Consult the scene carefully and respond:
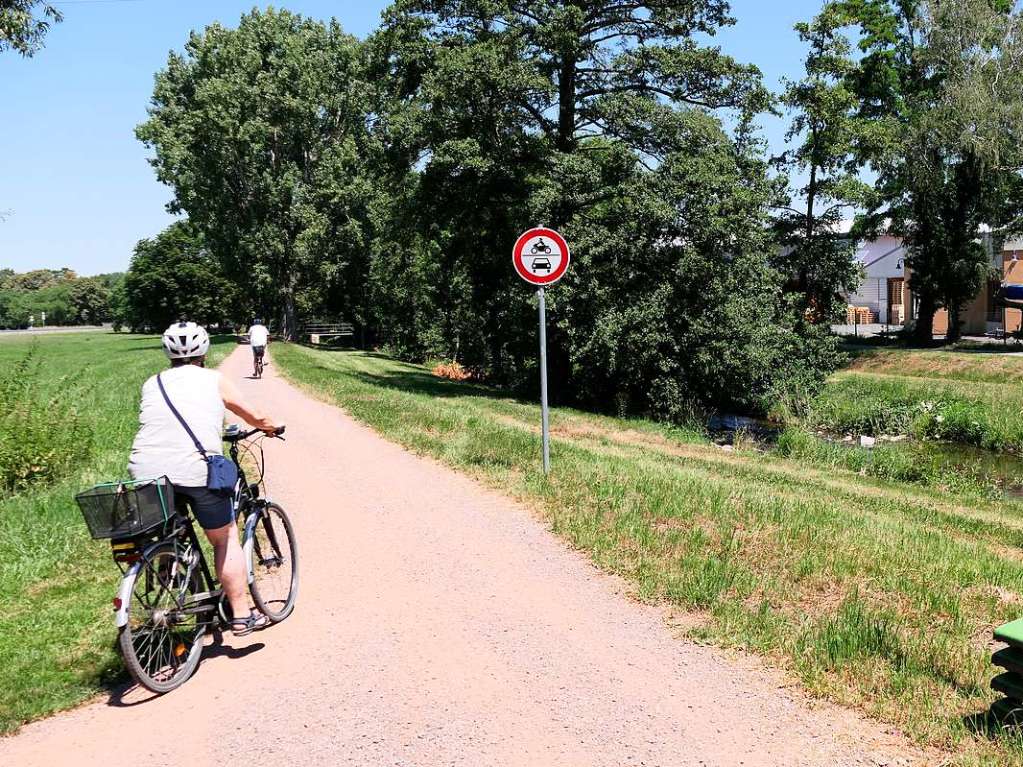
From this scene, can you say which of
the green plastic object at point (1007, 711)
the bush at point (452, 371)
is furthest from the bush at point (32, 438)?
the bush at point (452, 371)

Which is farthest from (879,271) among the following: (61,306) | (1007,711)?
(61,306)

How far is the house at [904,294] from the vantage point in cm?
4466

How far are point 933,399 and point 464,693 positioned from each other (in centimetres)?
2502

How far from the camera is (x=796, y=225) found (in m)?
32.7

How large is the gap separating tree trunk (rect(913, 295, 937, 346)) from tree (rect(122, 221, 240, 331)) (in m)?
46.3

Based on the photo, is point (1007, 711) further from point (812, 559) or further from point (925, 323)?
point (925, 323)

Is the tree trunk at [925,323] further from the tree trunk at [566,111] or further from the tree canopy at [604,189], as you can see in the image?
the tree trunk at [566,111]

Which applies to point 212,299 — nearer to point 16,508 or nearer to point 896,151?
point 896,151

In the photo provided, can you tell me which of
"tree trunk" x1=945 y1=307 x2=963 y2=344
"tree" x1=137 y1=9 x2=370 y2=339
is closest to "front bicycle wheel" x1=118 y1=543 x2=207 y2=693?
"tree trunk" x1=945 y1=307 x2=963 y2=344

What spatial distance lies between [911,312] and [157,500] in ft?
194

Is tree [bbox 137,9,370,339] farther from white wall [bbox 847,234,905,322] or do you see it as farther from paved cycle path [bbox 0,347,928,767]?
paved cycle path [bbox 0,347,928,767]

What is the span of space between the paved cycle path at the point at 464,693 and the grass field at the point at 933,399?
1916 centimetres

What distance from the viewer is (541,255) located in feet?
32.8

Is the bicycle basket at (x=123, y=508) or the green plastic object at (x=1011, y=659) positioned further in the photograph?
the bicycle basket at (x=123, y=508)
